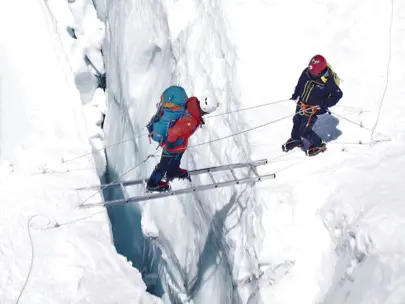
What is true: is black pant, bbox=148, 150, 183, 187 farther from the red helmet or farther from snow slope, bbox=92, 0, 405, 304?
the red helmet

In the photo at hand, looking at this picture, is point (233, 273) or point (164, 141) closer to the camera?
point (164, 141)

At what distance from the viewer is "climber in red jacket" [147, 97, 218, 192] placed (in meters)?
5.54

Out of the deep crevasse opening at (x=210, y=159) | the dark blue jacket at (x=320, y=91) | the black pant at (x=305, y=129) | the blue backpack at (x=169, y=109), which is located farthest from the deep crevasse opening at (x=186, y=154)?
the dark blue jacket at (x=320, y=91)

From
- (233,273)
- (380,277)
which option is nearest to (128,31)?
(233,273)

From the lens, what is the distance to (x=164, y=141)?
19.2 ft

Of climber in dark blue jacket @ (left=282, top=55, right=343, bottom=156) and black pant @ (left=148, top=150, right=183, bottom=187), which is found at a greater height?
climber in dark blue jacket @ (left=282, top=55, right=343, bottom=156)

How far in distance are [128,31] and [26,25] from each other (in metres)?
1.90

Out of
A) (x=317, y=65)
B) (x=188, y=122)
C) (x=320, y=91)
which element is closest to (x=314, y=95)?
(x=320, y=91)

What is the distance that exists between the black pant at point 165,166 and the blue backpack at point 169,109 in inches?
7.8

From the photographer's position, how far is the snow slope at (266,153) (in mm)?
5445

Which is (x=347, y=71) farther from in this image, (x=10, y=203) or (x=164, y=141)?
(x=10, y=203)

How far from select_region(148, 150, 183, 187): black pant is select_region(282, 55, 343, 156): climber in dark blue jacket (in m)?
1.46

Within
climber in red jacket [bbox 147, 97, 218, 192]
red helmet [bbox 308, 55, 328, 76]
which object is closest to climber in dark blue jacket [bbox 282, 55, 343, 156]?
red helmet [bbox 308, 55, 328, 76]

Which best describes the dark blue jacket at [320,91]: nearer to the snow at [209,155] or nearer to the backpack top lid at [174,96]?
the snow at [209,155]
